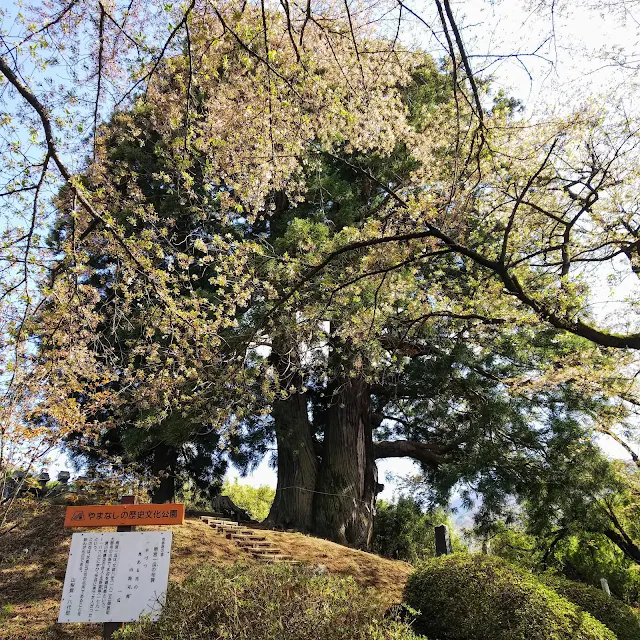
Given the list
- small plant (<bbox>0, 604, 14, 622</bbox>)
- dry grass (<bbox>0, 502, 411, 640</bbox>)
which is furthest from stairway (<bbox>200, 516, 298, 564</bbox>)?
small plant (<bbox>0, 604, 14, 622</bbox>)

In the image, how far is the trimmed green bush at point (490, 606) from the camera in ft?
12.7

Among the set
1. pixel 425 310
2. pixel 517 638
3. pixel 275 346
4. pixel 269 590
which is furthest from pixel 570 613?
pixel 275 346

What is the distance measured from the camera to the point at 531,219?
6.57 meters

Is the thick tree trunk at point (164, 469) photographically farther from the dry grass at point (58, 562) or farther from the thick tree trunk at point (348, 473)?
the thick tree trunk at point (348, 473)

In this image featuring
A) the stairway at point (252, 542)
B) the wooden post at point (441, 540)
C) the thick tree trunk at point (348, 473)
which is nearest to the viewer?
the stairway at point (252, 542)

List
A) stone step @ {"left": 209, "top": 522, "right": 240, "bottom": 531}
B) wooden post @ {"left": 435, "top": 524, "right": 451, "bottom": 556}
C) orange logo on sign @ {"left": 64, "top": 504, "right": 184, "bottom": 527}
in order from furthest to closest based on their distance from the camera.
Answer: wooden post @ {"left": 435, "top": 524, "right": 451, "bottom": 556} → stone step @ {"left": 209, "top": 522, "right": 240, "bottom": 531} → orange logo on sign @ {"left": 64, "top": 504, "right": 184, "bottom": 527}

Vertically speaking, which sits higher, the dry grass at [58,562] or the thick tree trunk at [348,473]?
the thick tree trunk at [348,473]

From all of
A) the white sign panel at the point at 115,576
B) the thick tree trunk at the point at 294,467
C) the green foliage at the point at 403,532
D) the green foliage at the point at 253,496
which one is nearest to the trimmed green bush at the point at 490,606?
the white sign panel at the point at 115,576

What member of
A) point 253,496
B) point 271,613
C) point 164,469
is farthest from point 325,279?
point 253,496

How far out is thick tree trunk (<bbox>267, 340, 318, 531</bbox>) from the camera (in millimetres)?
8734

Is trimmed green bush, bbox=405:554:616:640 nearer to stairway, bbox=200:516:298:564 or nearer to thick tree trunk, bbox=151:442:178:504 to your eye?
stairway, bbox=200:516:298:564

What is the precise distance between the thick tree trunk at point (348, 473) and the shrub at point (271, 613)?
16.0 ft

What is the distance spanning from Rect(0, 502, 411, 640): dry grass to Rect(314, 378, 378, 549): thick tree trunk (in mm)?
1019

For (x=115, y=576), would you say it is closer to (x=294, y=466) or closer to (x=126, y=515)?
(x=126, y=515)
